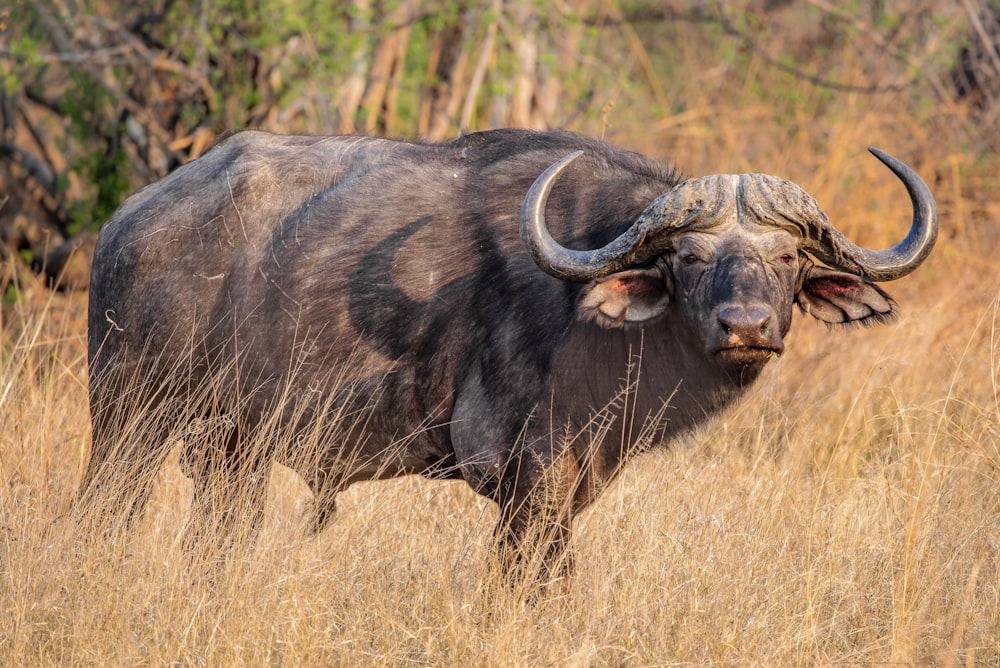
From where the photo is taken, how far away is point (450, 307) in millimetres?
4188

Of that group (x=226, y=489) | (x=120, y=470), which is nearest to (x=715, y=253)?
(x=226, y=489)

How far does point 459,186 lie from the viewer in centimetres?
441

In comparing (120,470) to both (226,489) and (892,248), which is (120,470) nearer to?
(226,489)

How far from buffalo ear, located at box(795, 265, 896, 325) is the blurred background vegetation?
4240 mm

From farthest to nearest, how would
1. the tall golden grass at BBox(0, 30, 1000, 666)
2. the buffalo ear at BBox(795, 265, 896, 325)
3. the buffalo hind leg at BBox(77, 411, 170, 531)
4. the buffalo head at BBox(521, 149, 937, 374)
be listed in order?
the buffalo hind leg at BBox(77, 411, 170, 531) < the buffalo ear at BBox(795, 265, 896, 325) < the buffalo head at BBox(521, 149, 937, 374) < the tall golden grass at BBox(0, 30, 1000, 666)

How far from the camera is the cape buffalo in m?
3.78

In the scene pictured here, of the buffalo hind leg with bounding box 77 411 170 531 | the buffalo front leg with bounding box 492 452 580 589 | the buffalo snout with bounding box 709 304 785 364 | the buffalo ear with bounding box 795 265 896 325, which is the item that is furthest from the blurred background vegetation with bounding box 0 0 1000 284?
the buffalo snout with bounding box 709 304 785 364

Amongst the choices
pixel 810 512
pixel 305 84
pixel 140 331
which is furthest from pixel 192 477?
pixel 305 84

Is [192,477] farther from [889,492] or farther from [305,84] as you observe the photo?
[305,84]

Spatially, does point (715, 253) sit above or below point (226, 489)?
above

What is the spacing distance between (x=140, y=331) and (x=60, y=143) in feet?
17.6

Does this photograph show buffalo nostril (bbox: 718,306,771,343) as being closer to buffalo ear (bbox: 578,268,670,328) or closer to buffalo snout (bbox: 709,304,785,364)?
buffalo snout (bbox: 709,304,785,364)

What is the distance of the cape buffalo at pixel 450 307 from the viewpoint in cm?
378

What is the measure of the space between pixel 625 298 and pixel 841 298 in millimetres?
727
